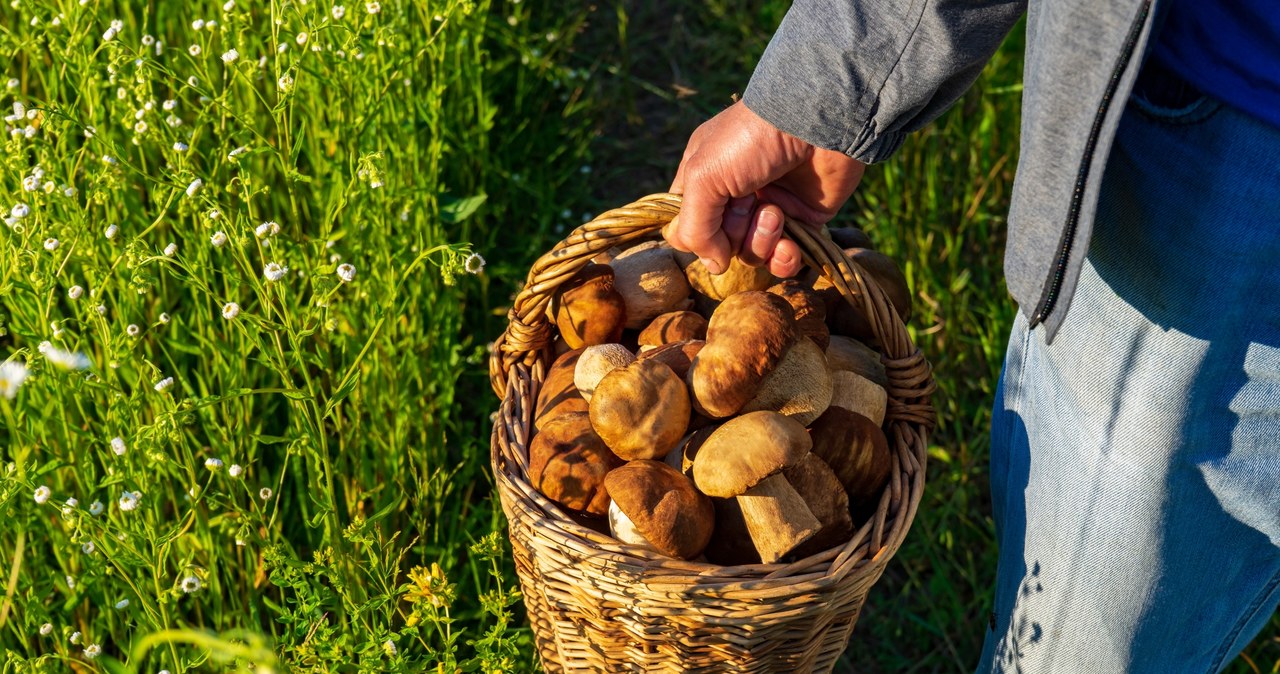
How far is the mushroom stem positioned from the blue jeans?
38cm

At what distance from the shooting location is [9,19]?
2637 mm

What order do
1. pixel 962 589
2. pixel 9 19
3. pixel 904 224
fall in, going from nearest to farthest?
pixel 962 589, pixel 9 19, pixel 904 224

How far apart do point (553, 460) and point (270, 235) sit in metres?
0.52

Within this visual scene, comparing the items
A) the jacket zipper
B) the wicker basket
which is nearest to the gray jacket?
the jacket zipper

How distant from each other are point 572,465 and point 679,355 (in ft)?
0.84

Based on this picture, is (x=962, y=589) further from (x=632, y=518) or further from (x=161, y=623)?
(x=161, y=623)

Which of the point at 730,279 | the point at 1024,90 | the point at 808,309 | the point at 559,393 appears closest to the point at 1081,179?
the point at 1024,90

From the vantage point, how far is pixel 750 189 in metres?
1.62

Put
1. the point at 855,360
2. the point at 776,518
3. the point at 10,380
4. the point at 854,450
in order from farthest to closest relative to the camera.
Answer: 1. the point at 855,360
2. the point at 854,450
3. the point at 776,518
4. the point at 10,380

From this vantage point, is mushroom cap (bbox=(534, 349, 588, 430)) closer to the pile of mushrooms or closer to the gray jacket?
the pile of mushrooms

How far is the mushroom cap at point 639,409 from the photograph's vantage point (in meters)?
1.55

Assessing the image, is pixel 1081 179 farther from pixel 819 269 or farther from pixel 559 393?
pixel 559 393

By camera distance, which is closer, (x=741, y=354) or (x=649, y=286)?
(x=741, y=354)

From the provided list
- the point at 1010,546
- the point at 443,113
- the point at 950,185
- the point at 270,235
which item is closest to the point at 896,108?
the point at 1010,546
